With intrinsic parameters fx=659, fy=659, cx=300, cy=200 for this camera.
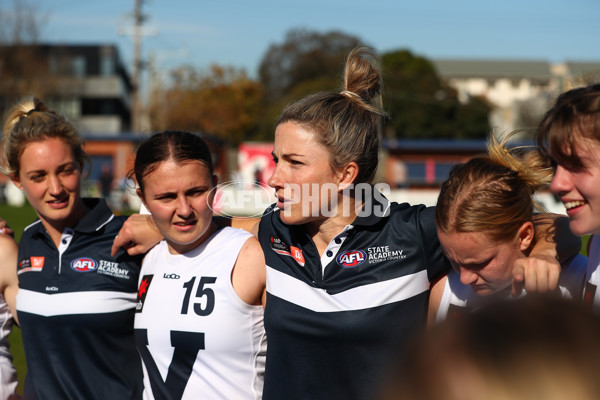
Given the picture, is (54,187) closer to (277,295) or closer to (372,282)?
(277,295)

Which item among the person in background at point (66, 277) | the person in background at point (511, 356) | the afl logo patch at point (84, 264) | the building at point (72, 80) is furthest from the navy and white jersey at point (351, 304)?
the building at point (72, 80)

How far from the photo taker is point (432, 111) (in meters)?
49.8

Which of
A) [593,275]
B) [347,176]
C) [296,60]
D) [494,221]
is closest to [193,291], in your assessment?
[347,176]

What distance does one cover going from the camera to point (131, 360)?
306 centimetres

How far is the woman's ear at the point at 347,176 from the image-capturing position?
2.64 m

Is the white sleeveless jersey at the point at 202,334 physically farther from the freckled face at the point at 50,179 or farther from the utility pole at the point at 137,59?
the utility pole at the point at 137,59

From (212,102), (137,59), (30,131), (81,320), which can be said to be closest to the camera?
(81,320)

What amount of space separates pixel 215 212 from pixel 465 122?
49.1m

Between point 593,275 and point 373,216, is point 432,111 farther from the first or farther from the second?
point 593,275

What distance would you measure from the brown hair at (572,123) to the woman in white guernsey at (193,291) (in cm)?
131

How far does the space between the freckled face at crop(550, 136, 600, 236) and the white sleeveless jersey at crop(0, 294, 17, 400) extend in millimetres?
2673

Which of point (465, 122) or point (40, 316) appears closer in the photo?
point (40, 316)

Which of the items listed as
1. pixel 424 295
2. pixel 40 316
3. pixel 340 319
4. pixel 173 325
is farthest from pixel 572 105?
pixel 40 316

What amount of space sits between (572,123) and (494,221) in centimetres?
46
